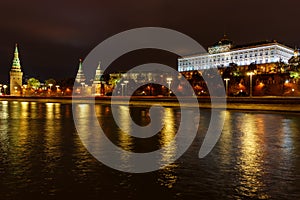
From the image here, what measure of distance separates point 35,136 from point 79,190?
22.4 ft

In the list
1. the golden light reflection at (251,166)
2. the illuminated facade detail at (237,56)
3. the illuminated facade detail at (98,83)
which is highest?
the illuminated facade detail at (237,56)

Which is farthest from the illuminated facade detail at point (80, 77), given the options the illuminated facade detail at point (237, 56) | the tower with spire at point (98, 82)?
the illuminated facade detail at point (237, 56)

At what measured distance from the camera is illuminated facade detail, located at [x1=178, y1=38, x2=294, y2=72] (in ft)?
404

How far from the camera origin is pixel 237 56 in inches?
5285

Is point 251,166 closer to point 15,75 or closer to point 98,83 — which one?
point 98,83

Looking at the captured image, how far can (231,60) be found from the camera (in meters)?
137

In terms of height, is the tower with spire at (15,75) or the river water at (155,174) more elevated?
the tower with spire at (15,75)

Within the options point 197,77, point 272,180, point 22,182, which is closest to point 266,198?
point 272,180

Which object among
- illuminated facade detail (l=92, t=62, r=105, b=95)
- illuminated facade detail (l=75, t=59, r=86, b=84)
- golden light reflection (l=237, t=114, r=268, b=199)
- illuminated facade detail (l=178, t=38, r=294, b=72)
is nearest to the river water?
golden light reflection (l=237, t=114, r=268, b=199)

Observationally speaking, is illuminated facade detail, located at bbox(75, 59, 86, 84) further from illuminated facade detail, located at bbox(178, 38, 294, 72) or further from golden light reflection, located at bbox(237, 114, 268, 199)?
golden light reflection, located at bbox(237, 114, 268, 199)

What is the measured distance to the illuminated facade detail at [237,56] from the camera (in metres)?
123

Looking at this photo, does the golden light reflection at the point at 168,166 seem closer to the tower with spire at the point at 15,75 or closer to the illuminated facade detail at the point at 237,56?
the illuminated facade detail at the point at 237,56

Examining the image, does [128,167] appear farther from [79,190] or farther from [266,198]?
[266,198]

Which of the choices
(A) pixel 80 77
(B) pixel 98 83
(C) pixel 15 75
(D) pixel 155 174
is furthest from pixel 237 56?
(D) pixel 155 174
